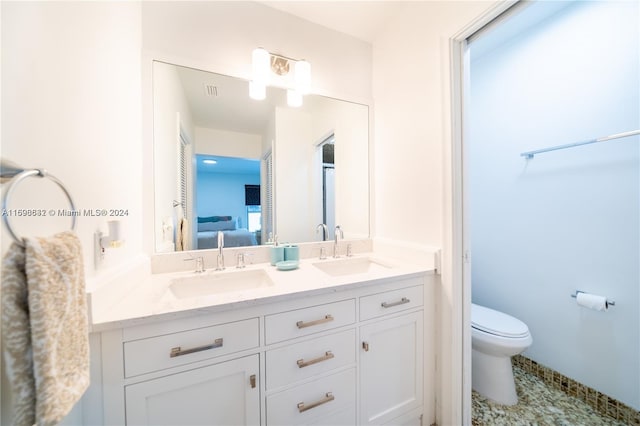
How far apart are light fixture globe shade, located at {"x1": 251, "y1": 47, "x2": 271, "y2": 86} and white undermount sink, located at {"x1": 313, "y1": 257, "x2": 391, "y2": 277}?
117 cm

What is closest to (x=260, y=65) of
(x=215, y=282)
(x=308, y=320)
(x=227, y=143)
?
(x=227, y=143)

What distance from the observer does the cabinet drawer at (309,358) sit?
89cm

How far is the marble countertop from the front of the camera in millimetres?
716

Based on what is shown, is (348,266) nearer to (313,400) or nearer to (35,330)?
(313,400)

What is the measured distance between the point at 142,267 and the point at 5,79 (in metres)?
0.79

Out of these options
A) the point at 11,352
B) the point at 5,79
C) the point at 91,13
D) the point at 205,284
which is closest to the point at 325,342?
the point at 205,284

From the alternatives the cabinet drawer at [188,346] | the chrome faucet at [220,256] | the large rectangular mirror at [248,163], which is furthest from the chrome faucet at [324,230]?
the cabinet drawer at [188,346]

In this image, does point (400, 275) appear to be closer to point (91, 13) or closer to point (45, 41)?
point (45, 41)

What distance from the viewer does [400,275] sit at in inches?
44.4

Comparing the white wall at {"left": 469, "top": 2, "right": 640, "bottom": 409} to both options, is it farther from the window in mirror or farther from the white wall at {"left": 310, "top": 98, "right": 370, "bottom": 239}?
the window in mirror

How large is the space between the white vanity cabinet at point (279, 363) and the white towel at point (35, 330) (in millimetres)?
310

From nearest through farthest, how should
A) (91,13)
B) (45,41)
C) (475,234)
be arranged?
(45,41) < (91,13) < (475,234)

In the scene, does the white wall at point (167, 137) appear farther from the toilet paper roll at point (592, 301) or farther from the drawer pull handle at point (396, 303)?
the toilet paper roll at point (592, 301)

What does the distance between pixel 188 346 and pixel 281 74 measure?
1520 millimetres
